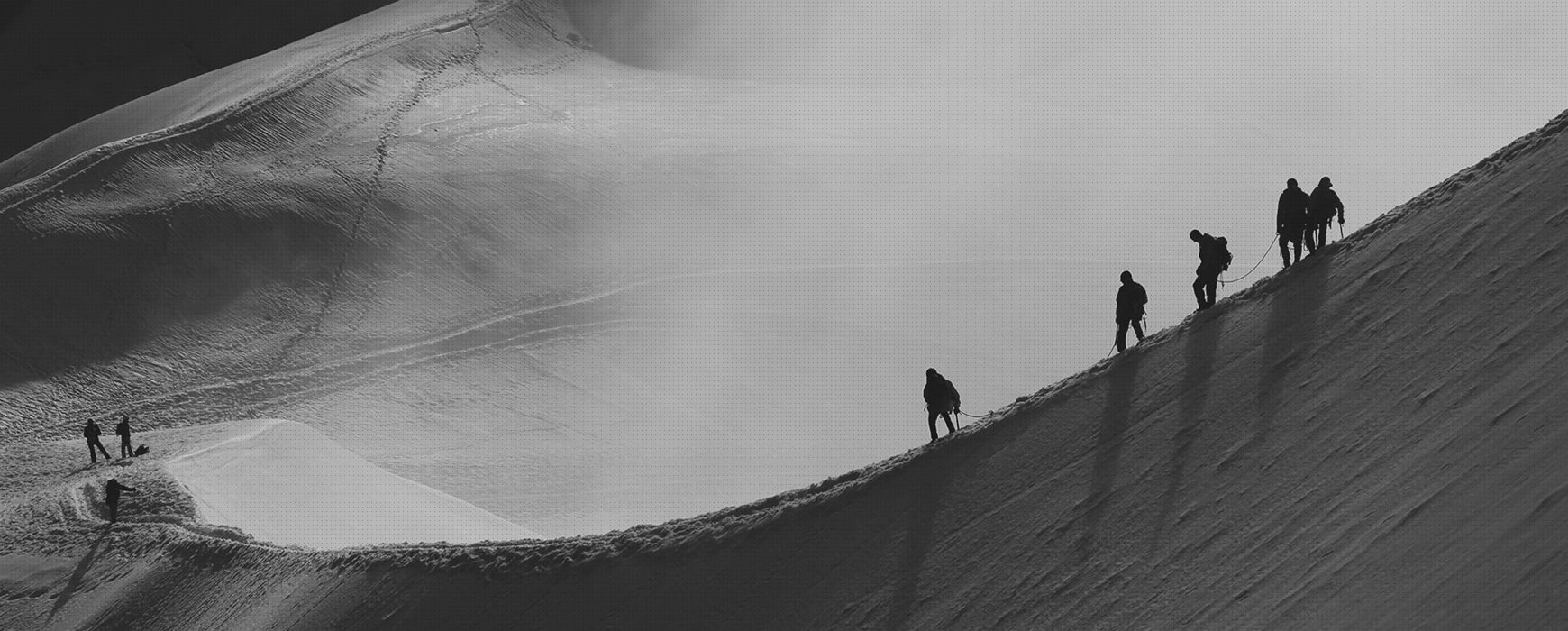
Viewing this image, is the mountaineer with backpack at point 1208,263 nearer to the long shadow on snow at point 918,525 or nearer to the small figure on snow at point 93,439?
the long shadow on snow at point 918,525

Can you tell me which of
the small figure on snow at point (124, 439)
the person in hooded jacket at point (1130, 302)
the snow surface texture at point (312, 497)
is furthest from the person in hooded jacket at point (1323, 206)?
the small figure on snow at point (124, 439)

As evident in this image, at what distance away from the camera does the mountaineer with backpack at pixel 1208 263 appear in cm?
1324

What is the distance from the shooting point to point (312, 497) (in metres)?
20.5

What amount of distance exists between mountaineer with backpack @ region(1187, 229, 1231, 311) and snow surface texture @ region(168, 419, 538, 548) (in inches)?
328

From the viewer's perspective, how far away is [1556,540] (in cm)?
920

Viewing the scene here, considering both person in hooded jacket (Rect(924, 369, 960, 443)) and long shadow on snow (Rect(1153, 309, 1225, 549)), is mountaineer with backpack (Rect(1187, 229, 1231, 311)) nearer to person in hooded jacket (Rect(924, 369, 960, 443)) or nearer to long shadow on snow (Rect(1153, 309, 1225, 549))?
long shadow on snow (Rect(1153, 309, 1225, 549))

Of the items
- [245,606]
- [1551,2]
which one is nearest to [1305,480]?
[245,606]

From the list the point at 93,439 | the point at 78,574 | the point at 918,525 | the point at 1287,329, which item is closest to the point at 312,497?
the point at 93,439

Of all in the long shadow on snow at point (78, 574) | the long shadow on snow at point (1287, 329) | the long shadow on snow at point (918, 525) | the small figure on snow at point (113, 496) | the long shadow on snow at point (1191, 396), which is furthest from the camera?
the small figure on snow at point (113, 496)

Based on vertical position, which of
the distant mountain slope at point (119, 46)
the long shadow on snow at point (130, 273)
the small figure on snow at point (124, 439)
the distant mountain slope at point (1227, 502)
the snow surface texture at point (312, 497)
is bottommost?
the distant mountain slope at point (1227, 502)

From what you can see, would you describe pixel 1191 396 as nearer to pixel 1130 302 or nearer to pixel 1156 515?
pixel 1130 302

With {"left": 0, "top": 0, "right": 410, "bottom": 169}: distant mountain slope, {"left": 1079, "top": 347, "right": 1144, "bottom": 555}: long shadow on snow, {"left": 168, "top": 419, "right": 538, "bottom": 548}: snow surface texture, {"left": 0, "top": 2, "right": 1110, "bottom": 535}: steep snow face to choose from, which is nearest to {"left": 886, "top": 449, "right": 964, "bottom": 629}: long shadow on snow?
A: {"left": 1079, "top": 347, "right": 1144, "bottom": 555}: long shadow on snow

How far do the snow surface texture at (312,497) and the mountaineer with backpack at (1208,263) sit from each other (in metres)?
8.32

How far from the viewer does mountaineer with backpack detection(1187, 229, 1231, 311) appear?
13242 millimetres
